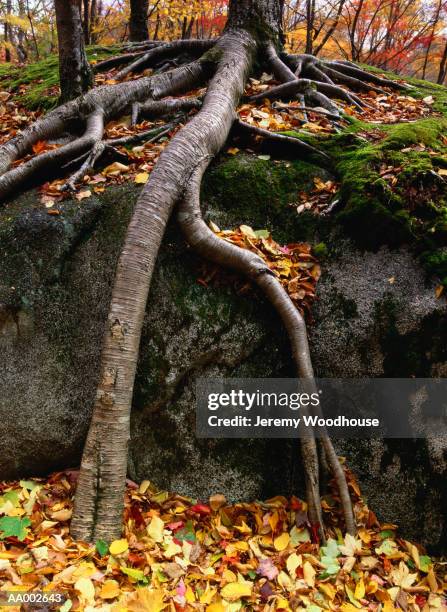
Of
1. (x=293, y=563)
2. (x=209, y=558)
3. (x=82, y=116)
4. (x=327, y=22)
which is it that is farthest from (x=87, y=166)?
(x=327, y=22)

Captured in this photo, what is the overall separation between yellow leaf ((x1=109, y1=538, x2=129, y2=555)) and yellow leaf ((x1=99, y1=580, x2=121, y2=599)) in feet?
0.63

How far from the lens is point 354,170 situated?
357 centimetres

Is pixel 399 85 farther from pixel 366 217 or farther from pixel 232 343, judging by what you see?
pixel 232 343

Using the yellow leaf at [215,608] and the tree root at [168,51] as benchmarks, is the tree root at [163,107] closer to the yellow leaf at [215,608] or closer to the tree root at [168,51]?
the tree root at [168,51]

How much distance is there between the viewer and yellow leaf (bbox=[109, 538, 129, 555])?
2508 mm

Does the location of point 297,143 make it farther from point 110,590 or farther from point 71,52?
point 110,590

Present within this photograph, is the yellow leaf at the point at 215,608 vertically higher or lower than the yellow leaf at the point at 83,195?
lower

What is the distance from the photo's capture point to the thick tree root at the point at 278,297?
9.34 ft

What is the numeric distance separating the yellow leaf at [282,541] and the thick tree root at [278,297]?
0.68ft

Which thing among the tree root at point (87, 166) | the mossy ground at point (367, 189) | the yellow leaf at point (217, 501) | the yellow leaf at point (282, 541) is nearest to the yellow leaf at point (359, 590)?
the yellow leaf at point (282, 541)

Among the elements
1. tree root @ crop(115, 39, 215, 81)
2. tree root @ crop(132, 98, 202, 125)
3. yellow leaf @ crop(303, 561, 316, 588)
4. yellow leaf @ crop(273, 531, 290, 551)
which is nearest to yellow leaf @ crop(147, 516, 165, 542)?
yellow leaf @ crop(273, 531, 290, 551)

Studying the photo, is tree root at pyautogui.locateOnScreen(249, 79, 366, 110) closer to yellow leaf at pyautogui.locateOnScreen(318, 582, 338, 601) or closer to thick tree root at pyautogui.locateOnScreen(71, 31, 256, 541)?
thick tree root at pyautogui.locateOnScreen(71, 31, 256, 541)

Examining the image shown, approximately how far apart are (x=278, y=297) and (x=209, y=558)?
170 centimetres

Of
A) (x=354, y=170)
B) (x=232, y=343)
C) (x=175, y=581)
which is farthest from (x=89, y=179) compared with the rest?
(x=175, y=581)
